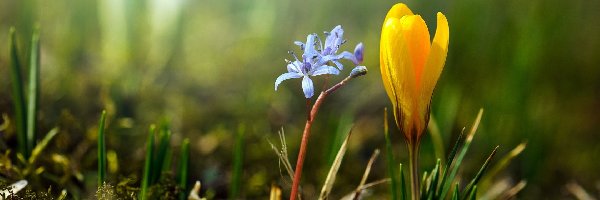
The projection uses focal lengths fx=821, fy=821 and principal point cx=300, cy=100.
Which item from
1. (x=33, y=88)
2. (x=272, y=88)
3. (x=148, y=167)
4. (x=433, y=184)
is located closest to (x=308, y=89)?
(x=433, y=184)

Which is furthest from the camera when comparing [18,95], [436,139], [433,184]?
[436,139]

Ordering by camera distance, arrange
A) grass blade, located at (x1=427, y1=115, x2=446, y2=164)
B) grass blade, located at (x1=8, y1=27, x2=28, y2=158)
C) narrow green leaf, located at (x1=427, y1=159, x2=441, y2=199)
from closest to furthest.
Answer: narrow green leaf, located at (x1=427, y1=159, x2=441, y2=199) → grass blade, located at (x1=8, y1=27, x2=28, y2=158) → grass blade, located at (x1=427, y1=115, x2=446, y2=164)

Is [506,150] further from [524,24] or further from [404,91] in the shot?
[404,91]

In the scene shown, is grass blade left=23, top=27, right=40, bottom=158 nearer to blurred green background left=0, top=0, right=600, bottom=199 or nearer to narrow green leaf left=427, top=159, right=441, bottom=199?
blurred green background left=0, top=0, right=600, bottom=199

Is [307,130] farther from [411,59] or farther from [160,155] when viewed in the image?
[160,155]

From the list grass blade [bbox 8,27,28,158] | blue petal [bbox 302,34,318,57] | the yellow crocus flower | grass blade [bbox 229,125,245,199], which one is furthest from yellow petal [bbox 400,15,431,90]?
grass blade [bbox 8,27,28,158]

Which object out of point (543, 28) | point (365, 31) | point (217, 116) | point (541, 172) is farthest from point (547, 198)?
point (365, 31)
